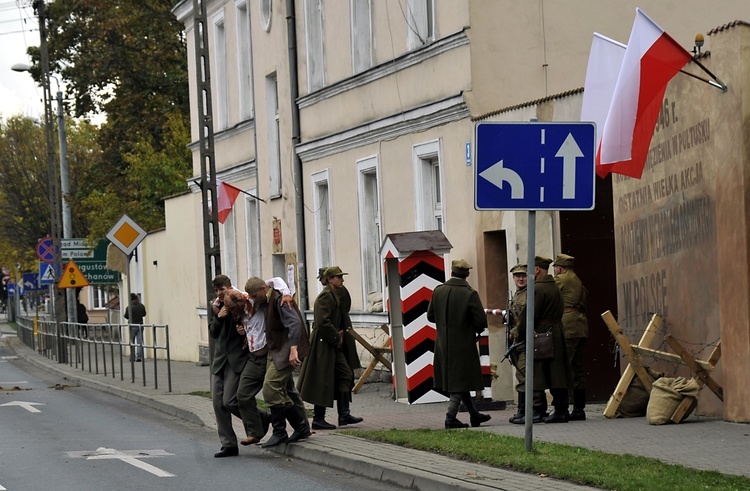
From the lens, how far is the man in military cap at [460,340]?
14.3 meters

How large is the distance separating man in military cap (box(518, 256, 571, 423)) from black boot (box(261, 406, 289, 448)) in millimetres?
2549

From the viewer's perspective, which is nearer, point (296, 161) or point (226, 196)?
point (296, 161)

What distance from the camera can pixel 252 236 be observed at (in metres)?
31.0

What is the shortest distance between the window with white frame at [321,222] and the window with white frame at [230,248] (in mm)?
6332

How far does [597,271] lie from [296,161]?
10.7 m

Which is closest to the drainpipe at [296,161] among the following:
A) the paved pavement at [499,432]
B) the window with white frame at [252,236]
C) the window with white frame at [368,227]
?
the window with white frame at [368,227]

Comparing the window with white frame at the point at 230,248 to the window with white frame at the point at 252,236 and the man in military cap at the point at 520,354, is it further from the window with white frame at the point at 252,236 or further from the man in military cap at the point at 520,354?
the man in military cap at the point at 520,354

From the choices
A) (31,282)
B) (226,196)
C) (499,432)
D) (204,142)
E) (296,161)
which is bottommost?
(499,432)

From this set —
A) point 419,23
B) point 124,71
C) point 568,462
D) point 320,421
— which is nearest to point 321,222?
point 419,23

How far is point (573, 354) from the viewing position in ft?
49.5

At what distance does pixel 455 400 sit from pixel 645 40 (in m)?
4.06

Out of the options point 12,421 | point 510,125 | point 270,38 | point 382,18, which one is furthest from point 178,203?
point 510,125

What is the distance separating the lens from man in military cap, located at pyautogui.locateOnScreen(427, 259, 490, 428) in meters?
14.3

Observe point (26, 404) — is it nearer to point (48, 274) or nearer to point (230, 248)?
point (230, 248)
